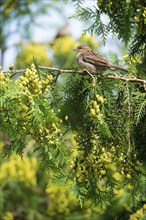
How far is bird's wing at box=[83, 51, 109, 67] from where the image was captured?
3.19 metres

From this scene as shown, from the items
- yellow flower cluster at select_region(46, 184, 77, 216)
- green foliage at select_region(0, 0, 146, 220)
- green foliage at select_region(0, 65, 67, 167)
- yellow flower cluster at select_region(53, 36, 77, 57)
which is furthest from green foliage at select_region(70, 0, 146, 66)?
yellow flower cluster at select_region(53, 36, 77, 57)

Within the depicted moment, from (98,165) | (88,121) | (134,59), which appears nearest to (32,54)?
(134,59)

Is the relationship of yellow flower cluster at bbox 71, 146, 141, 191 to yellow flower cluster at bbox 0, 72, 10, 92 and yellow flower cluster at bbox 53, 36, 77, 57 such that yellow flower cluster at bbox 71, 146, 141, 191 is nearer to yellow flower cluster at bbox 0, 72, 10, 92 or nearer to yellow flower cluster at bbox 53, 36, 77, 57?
yellow flower cluster at bbox 0, 72, 10, 92

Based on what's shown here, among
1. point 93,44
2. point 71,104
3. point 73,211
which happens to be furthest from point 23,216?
point 71,104

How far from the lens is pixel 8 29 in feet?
24.8

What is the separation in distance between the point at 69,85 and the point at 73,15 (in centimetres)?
58

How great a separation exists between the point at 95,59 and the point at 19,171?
3.35 metres

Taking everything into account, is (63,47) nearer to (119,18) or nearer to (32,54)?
(32,54)

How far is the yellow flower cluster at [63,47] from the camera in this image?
748cm

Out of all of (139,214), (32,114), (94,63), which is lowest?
(139,214)

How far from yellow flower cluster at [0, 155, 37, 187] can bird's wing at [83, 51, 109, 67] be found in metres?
3.19

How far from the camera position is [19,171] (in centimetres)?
634

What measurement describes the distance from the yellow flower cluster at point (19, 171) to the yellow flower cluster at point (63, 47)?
1.76 metres

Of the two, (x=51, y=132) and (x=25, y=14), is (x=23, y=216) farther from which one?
(x=51, y=132)
